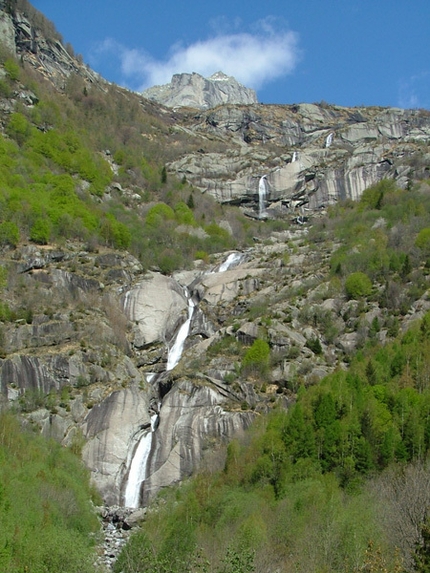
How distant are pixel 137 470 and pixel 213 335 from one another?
21.5 m

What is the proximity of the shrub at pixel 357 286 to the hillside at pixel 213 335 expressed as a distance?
145 millimetres

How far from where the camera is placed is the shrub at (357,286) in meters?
81.4

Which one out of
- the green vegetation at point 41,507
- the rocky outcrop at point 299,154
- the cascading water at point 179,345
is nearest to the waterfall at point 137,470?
the green vegetation at point 41,507

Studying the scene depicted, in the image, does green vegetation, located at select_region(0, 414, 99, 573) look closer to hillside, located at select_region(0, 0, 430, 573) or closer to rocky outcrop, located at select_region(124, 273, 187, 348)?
hillside, located at select_region(0, 0, 430, 573)

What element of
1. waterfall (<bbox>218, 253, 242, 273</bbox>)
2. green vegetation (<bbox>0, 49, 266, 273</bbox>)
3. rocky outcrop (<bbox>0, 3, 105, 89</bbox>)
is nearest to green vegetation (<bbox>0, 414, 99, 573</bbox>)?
green vegetation (<bbox>0, 49, 266, 273</bbox>)

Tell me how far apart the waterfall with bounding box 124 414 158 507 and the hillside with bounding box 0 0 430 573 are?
142 mm

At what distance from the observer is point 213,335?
80938 millimetres

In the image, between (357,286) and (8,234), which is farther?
(8,234)

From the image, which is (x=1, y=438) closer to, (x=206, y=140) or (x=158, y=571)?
(x=158, y=571)

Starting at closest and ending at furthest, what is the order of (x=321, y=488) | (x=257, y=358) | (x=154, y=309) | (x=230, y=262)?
1. (x=321, y=488)
2. (x=257, y=358)
3. (x=154, y=309)
4. (x=230, y=262)

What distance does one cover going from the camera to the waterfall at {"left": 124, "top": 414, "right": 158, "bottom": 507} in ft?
203

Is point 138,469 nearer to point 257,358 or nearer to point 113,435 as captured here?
point 113,435

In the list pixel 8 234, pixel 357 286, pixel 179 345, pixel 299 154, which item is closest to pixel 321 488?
pixel 179 345

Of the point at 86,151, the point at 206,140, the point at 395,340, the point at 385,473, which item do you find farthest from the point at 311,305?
the point at 206,140
